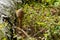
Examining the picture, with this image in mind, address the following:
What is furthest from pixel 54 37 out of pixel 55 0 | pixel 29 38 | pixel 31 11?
pixel 55 0

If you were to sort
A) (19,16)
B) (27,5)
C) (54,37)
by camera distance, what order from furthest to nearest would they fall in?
(27,5)
(19,16)
(54,37)

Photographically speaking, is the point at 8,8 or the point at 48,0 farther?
the point at 48,0

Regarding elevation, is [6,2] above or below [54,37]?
above

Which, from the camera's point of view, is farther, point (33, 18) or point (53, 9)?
point (53, 9)

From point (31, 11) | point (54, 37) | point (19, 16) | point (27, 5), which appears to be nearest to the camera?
point (54, 37)

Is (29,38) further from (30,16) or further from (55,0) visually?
(55,0)

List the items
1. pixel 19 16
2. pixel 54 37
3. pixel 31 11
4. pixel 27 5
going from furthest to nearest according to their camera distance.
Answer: pixel 27 5 → pixel 31 11 → pixel 19 16 → pixel 54 37

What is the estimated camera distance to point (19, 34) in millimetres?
2496

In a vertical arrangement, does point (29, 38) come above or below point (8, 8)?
below

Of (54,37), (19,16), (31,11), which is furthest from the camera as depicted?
(31,11)

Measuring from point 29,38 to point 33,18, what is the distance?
0.42 m

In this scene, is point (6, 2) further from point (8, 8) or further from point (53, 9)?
point (53, 9)

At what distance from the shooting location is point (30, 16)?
2.81m

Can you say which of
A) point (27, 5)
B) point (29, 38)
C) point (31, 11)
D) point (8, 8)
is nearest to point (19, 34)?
point (29, 38)
